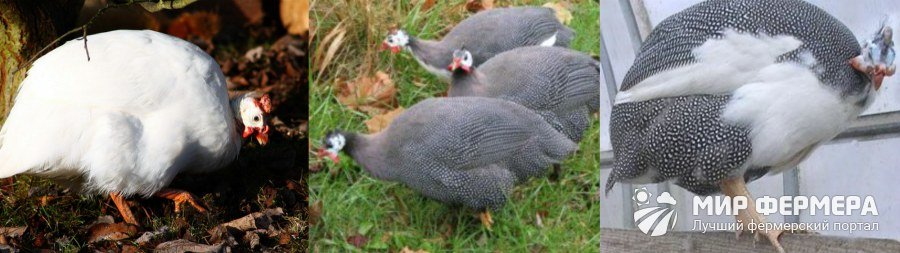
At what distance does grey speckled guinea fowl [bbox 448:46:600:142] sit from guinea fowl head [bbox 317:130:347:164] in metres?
0.39

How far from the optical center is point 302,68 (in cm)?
585

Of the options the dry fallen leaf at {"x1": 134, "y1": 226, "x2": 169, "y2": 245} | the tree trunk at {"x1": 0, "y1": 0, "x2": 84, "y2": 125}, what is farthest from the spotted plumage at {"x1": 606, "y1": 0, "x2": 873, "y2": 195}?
the tree trunk at {"x1": 0, "y1": 0, "x2": 84, "y2": 125}

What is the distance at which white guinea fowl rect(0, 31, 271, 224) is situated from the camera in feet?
12.6

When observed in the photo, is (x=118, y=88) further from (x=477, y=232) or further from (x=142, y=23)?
(x=142, y=23)

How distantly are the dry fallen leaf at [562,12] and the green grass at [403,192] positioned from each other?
0.02 metres

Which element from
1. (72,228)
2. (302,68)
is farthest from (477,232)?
(302,68)

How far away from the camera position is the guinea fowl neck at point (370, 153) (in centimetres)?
362

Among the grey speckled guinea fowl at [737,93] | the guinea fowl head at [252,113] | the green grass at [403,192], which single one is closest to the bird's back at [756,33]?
the grey speckled guinea fowl at [737,93]

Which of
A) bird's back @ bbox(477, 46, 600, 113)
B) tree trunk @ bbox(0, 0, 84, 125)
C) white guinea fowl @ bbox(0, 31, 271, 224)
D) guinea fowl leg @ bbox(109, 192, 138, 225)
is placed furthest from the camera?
tree trunk @ bbox(0, 0, 84, 125)

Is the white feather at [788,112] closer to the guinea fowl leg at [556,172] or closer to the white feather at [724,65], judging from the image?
the white feather at [724,65]

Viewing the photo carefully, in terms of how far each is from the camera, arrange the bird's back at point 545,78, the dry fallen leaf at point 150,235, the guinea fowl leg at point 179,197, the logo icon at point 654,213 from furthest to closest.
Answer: the guinea fowl leg at point 179,197
the dry fallen leaf at point 150,235
the bird's back at point 545,78
the logo icon at point 654,213

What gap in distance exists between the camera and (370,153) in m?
3.63

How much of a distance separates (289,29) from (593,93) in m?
3.38

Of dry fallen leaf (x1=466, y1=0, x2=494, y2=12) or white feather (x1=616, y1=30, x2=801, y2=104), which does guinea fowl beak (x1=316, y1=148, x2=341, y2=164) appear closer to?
dry fallen leaf (x1=466, y1=0, x2=494, y2=12)
